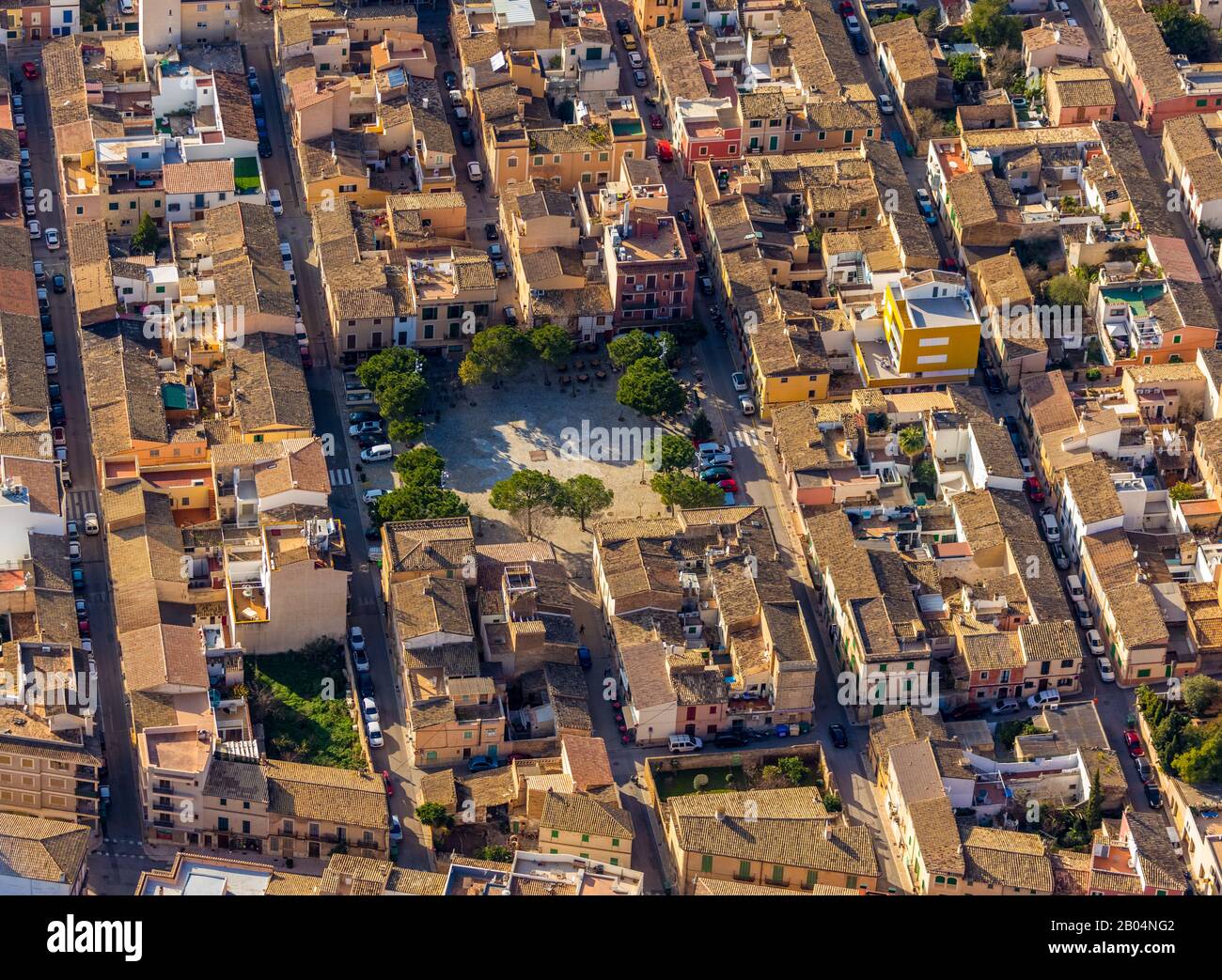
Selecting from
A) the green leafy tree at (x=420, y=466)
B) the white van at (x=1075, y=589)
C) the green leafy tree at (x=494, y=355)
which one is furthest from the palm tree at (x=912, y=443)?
the green leafy tree at (x=420, y=466)

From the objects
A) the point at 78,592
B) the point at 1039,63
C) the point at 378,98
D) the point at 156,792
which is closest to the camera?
the point at 156,792

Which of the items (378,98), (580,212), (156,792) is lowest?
(156,792)

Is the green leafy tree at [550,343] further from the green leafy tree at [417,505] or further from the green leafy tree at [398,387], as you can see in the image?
the green leafy tree at [417,505]

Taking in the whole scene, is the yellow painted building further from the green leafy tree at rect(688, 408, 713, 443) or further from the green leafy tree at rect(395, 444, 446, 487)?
the green leafy tree at rect(395, 444, 446, 487)

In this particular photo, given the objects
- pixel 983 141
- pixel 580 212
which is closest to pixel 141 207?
pixel 580 212

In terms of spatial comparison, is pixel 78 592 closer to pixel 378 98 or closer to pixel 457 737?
pixel 457 737

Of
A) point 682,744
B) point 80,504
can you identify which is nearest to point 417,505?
point 80,504

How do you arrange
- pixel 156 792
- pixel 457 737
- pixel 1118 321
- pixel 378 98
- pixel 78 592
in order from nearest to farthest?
pixel 156 792, pixel 457 737, pixel 78 592, pixel 1118 321, pixel 378 98
